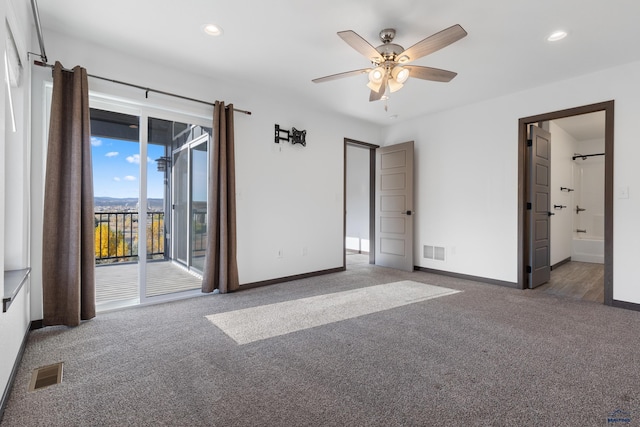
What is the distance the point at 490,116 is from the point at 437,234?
189 cm

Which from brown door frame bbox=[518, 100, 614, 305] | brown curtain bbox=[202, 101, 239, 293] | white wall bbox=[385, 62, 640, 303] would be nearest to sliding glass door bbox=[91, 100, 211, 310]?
brown curtain bbox=[202, 101, 239, 293]

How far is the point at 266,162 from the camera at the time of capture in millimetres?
4230

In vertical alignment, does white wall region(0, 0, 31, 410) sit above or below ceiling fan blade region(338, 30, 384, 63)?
below

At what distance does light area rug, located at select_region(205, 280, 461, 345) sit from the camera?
8.82 ft

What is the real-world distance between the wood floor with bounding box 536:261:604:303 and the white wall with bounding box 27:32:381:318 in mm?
3041

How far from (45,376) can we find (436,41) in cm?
347

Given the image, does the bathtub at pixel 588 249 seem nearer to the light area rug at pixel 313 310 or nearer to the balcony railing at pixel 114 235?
the light area rug at pixel 313 310

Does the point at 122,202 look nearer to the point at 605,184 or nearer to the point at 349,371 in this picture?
the point at 349,371

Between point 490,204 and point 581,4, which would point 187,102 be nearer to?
point 581,4

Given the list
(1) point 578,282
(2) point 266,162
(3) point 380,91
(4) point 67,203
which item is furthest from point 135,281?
(1) point 578,282

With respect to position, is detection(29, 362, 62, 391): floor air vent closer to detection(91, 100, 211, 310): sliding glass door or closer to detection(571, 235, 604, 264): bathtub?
detection(91, 100, 211, 310): sliding glass door

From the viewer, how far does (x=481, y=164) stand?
4523 millimetres

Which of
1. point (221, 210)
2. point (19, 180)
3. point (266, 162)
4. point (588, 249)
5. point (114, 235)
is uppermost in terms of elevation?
point (266, 162)

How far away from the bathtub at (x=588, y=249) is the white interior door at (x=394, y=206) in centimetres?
365
